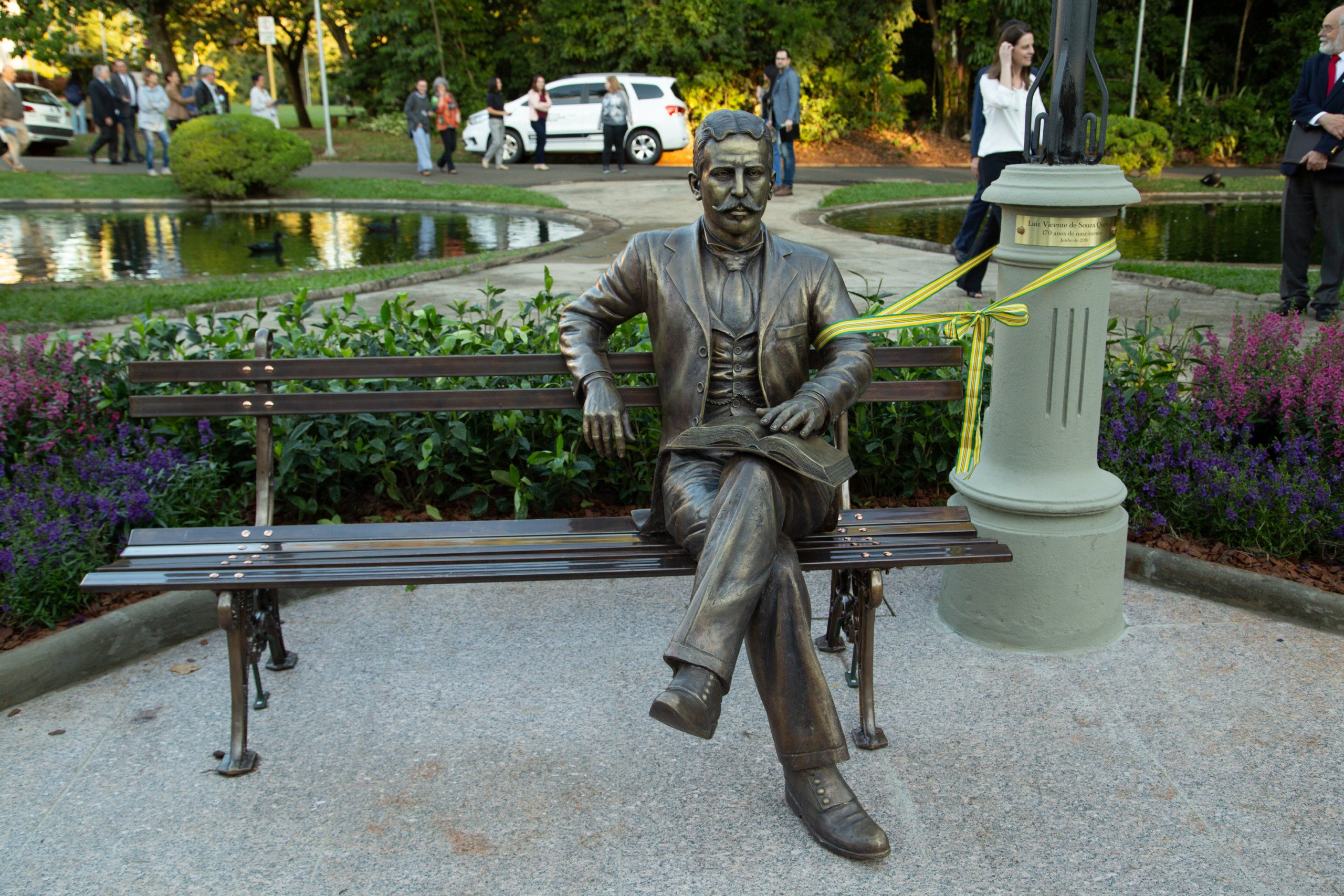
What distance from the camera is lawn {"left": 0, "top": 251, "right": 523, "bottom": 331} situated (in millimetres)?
8141

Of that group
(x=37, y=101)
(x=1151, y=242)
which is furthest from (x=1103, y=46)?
(x=37, y=101)

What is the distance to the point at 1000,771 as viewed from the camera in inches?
126

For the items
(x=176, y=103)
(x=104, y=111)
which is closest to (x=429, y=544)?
(x=176, y=103)

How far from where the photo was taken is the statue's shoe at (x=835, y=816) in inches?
111

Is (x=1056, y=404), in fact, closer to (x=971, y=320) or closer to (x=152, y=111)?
(x=971, y=320)

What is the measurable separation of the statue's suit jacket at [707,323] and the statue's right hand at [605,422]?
139 millimetres

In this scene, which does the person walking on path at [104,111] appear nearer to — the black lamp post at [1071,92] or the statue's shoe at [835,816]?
the black lamp post at [1071,92]

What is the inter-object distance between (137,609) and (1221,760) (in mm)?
3526

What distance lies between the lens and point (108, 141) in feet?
75.2

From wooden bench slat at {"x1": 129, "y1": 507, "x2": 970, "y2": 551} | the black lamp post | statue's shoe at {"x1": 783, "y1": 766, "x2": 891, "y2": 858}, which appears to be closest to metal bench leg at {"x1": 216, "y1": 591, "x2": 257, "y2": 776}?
wooden bench slat at {"x1": 129, "y1": 507, "x2": 970, "y2": 551}

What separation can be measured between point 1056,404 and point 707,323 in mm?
1303

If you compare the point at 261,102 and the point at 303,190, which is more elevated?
the point at 261,102

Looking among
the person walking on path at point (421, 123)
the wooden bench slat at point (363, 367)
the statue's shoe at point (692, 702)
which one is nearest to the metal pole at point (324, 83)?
the person walking on path at point (421, 123)

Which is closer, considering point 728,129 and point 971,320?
point 728,129
